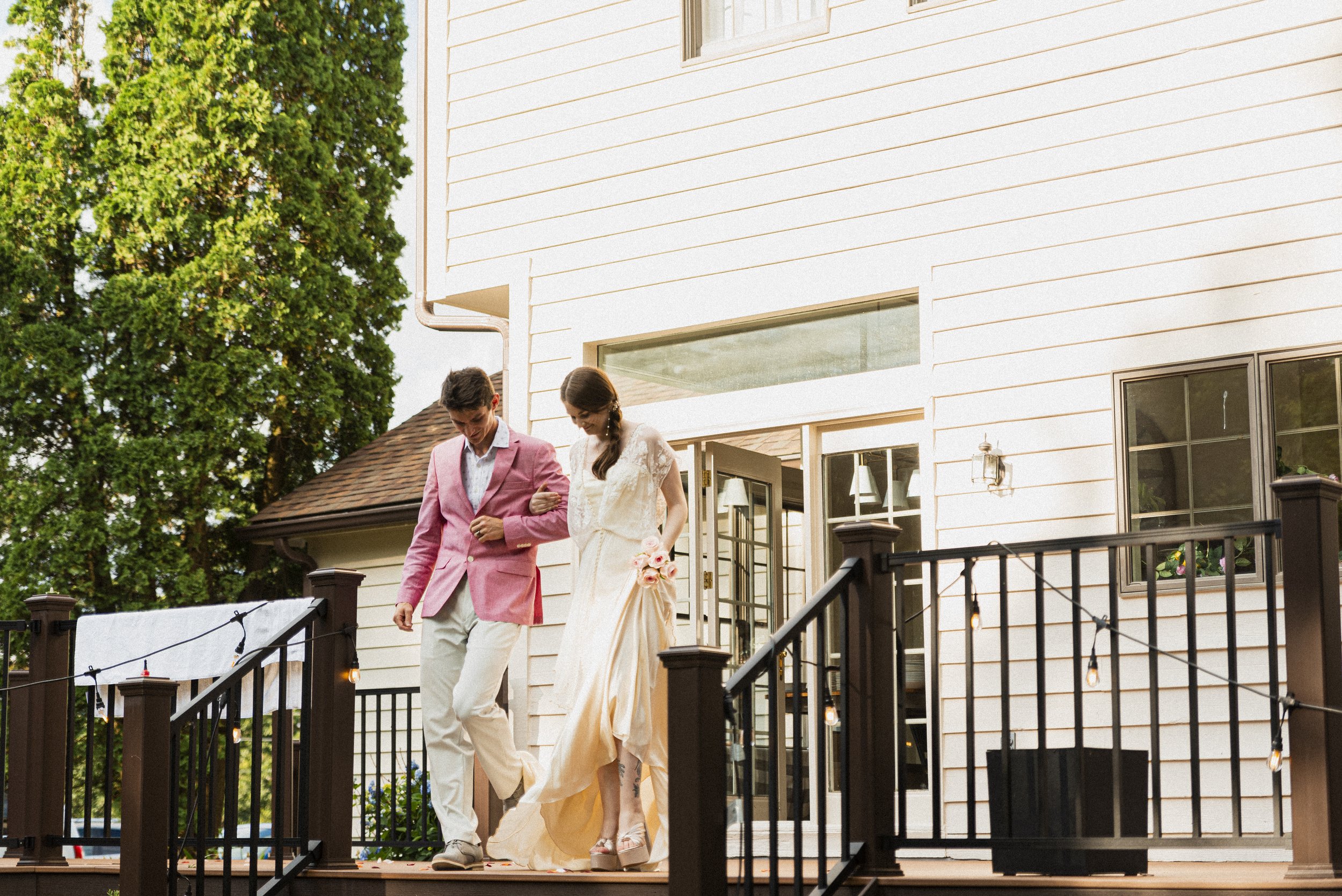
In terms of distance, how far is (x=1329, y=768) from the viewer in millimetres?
3828

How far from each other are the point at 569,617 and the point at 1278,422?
9.75 feet

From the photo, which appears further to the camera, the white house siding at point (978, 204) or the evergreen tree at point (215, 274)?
the evergreen tree at point (215, 274)

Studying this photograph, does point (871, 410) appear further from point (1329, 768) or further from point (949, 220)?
point (1329, 768)

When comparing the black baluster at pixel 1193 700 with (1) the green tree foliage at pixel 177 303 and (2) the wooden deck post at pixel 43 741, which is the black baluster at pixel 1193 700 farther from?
(1) the green tree foliage at pixel 177 303

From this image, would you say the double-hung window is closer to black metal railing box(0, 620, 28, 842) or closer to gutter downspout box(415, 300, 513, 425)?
gutter downspout box(415, 300, 513, 425)

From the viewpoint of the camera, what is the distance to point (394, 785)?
27.1ft

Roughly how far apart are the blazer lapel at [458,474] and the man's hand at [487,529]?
0.47 ft

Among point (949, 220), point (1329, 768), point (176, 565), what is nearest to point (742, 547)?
point (949, 220)

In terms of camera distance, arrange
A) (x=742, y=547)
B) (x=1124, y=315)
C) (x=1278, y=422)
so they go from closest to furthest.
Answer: (x=1278, y=422) → (x=1124, y=315) → (x=742, y=547)

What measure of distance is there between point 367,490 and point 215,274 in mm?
3093

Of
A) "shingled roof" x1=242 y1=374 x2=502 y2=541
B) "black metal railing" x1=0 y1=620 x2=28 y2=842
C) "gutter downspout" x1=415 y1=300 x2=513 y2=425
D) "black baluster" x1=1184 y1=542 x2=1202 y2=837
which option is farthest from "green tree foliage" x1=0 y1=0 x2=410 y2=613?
"black baluster" x1=1184 y1=542 x2=1202 y2=837

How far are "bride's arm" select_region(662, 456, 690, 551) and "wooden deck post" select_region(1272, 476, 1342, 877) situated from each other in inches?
82.6

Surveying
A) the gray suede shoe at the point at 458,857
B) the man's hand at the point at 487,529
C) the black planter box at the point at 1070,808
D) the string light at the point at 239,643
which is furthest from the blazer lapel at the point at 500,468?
the black planter box at the point at 1070,808

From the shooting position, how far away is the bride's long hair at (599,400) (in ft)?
17.4
